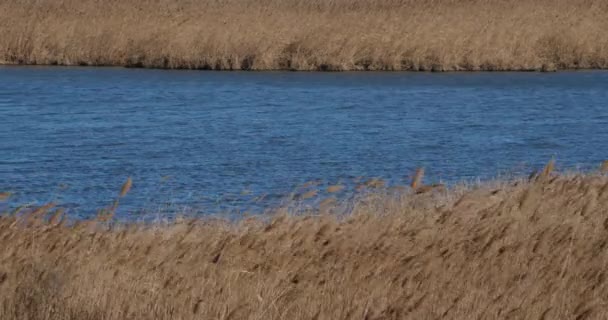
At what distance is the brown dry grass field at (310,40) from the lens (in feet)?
70.4

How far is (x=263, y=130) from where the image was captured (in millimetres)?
14672

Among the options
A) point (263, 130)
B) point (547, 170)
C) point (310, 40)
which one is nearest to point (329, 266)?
point (547, 170)

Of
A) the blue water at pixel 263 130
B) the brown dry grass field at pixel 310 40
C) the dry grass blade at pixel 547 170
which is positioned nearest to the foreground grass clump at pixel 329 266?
the dry grass blade at pixel 547 170

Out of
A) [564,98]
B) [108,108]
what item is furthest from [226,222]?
[564,98]

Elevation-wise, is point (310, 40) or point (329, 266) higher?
point (329, 266)

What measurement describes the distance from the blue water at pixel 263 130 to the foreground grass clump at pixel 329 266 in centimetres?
171

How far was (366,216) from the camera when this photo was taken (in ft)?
24.5

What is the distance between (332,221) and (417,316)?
183cm

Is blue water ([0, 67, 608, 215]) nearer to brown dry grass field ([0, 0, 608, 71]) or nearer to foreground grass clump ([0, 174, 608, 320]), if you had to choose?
brown dry grass field ([0, 0, 608, 71])

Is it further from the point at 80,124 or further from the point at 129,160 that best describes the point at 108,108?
the point at 129,160

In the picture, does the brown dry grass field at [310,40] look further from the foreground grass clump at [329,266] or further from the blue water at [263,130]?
the foreground grass clump at [329,266]

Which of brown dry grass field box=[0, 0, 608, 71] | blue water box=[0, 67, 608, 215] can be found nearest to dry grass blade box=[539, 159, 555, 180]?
blue water box=[0, 67, 608, 215]

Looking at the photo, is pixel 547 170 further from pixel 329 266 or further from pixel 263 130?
pixel 263 130

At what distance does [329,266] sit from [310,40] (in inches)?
631
